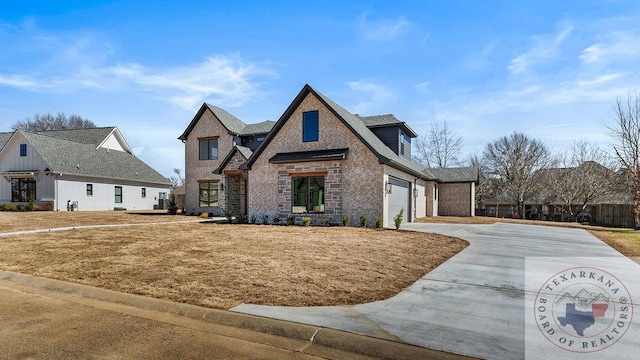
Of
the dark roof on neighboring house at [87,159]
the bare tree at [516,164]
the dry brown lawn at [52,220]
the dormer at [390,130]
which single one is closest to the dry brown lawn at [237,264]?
the dry brown lawn at [52,220]

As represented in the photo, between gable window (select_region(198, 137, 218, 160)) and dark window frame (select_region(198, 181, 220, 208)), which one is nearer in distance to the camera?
dark window frame (select_region(198, 181, 220, 208))

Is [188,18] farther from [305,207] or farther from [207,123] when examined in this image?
[207,123]

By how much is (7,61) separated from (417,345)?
20920 millimetres

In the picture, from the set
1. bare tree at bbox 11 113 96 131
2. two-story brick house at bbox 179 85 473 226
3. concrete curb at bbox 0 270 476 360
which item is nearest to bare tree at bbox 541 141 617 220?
two-story brick house at bbox 179 85 473 226

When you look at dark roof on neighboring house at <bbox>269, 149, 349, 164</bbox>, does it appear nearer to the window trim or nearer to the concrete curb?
the window trim

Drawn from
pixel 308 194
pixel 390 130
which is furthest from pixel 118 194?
pixel 390 130

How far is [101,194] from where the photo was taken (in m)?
29.9

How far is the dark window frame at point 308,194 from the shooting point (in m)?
17.3

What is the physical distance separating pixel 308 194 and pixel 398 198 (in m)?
5.28

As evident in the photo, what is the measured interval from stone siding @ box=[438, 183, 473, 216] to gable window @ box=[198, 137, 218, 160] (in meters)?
20.9

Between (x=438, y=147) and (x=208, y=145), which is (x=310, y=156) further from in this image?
(x=438, y=147)

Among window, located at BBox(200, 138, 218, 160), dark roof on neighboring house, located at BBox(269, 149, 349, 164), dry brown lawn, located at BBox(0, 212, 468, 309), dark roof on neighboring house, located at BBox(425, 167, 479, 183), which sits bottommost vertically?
dry brown lawn, located at BBox(0, 212, 468, 309)

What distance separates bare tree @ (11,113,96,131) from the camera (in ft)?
182

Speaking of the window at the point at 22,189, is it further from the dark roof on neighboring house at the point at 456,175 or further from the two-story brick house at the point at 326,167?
the dark roof on neighboring house at the point at 456,175
